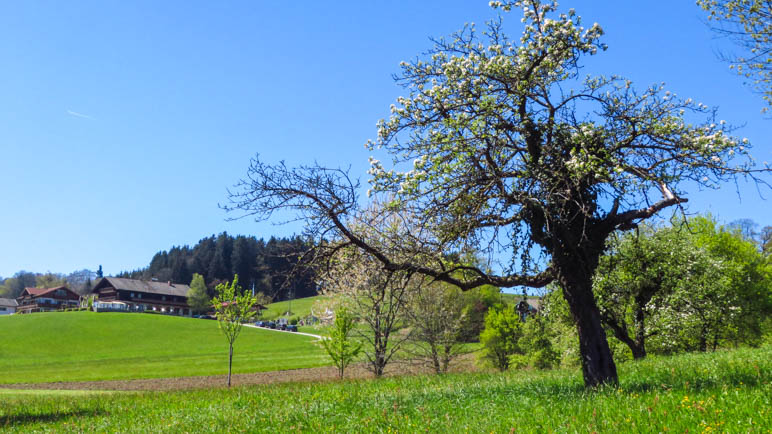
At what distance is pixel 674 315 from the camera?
25.5 meters

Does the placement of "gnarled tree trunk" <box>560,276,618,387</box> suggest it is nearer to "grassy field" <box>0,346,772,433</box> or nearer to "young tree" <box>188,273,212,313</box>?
"grassy field" <box>0,346,772,433</box>

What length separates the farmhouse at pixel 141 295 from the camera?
5037 inches

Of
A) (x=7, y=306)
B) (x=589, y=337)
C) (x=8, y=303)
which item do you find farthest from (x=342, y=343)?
(x=8, y=303)

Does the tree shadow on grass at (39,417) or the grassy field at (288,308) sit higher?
the tree shadow on grass at (39,417)

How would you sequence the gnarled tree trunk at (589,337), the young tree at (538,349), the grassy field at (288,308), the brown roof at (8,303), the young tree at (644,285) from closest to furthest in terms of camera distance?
the gnarled tree trunk at (589,337)
the young tree at (644,285)
the young tree at (538,349)
the grassy field at (288,308)
the brown roof at (8,303)

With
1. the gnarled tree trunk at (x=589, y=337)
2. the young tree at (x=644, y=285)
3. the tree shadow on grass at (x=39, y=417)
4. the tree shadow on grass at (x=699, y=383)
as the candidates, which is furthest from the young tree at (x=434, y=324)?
the tree shadow on grass at (x=699, y=383)

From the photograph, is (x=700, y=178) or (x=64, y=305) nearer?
(x=700, y=178)

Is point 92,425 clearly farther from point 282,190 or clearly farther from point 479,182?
point 479,182

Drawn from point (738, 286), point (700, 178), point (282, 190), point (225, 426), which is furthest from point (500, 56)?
point (738, 286)

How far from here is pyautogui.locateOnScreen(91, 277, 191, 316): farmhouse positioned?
128 metres

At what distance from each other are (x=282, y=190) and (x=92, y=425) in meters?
7.45

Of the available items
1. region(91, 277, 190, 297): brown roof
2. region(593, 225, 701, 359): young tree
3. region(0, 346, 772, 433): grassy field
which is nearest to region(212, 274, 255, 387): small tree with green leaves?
region(0, 346, 772, 433): grassy field

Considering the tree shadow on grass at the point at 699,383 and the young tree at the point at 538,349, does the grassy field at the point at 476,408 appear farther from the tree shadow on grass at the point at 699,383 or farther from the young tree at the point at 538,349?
the young tree at the point at 538,349

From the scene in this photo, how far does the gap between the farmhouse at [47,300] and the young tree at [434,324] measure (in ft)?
424
